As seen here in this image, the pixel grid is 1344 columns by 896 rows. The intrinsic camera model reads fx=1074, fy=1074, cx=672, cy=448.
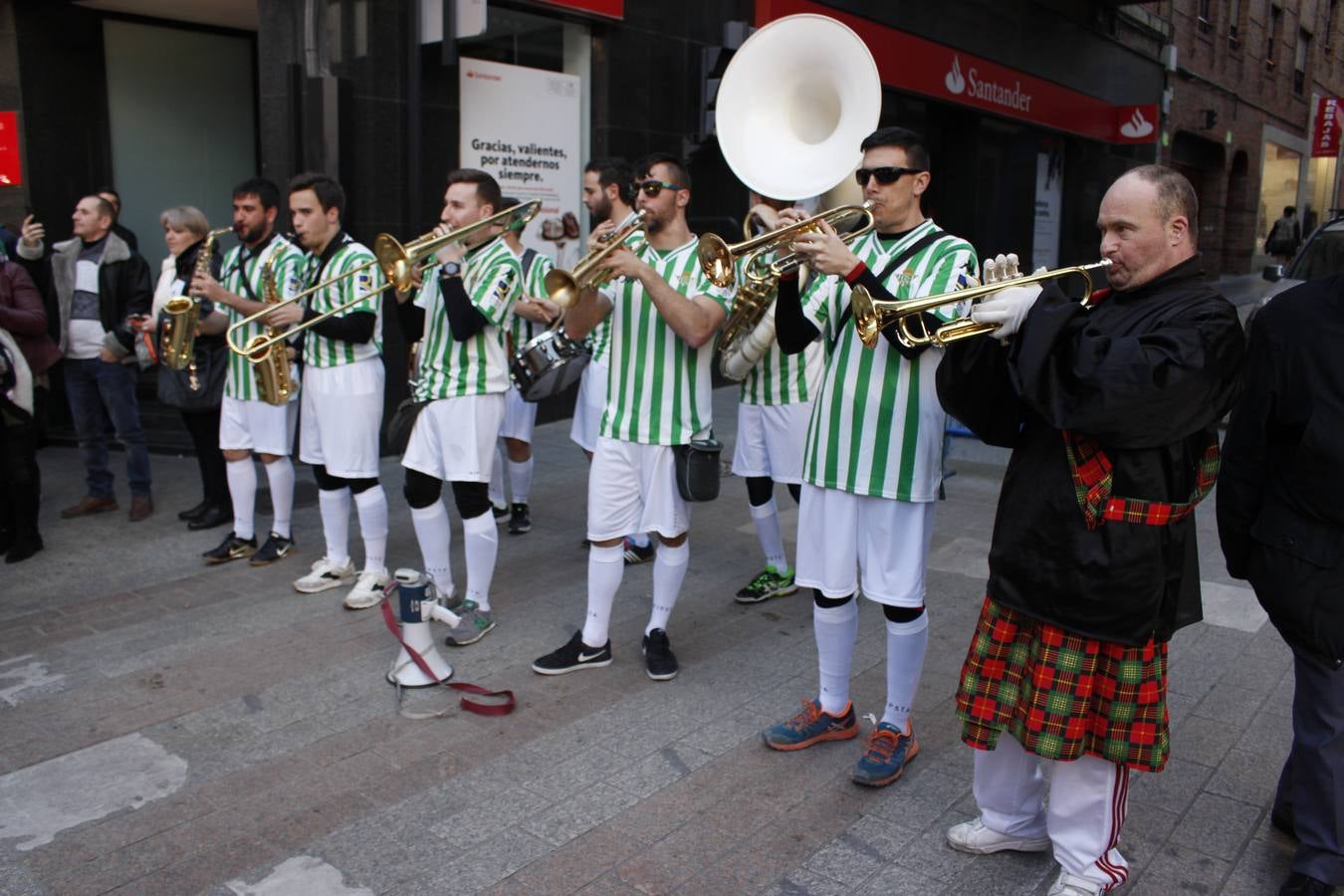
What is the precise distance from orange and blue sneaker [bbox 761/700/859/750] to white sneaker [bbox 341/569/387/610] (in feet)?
7.34

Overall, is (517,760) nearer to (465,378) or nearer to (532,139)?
(465,378)

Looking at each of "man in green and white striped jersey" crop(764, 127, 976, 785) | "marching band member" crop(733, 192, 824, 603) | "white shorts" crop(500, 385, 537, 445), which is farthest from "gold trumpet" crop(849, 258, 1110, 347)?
"white shorts" crop(500, 385, 537, 445)

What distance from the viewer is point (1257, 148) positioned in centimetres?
2755

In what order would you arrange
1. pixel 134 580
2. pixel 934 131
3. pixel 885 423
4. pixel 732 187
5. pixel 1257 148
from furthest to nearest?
pixel 1257 148 → pixel 934 131 → pixel 732 187 → pixel 134 580 → pixel 885 423

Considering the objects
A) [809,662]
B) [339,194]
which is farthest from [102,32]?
[809,662]

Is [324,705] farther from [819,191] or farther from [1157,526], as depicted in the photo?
[1157,526]

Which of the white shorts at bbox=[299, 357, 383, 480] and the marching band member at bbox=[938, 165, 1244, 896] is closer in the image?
the marching band member at bbox=[938, 165, 1244, 896]

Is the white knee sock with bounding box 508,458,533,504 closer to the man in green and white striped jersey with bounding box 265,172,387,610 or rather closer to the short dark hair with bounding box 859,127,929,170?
the man in green and white striped jersey with bounding box 265,172,387,610

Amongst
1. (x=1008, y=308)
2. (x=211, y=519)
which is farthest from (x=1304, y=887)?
(x=211, y=519)

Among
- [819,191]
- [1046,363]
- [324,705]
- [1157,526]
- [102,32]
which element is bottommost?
[324,705]

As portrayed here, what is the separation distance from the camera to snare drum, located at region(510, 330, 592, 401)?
544 centimetres

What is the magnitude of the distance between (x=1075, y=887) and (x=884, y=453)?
1.34 metres

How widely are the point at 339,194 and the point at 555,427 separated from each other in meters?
4.87

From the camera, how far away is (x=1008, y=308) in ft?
8.50
